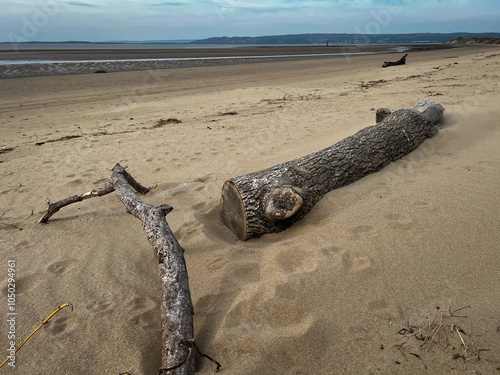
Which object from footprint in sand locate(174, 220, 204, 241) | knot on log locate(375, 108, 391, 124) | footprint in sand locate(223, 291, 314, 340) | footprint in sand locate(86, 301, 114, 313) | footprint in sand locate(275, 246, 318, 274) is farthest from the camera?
knot on log locate(375, 108, 391, 124)

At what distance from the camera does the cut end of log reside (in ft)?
10.5

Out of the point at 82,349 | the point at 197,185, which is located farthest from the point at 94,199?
the point at 82,349

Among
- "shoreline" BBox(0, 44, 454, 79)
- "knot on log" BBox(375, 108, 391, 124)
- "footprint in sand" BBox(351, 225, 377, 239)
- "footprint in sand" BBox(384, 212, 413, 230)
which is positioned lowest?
"shoreline" BBox(0, 44, 454, 79)

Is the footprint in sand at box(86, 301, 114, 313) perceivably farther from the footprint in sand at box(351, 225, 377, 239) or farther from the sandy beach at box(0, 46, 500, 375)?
the footprint in sand at box(351, 225, 377, 239)

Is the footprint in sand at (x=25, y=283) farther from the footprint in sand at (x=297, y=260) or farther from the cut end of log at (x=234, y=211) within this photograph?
the footprint in sand at (x=297, y=260)

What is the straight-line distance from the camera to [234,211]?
3.35 m

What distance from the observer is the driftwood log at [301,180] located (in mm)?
3145

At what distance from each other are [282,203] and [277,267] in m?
0.65

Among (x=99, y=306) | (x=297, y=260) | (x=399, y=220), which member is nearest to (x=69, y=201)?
(x=99, y=306)

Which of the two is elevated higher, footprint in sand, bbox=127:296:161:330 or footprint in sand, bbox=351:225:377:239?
footprint in sand, bbox=351:225:377:239

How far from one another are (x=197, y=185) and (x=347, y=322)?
9.64ft

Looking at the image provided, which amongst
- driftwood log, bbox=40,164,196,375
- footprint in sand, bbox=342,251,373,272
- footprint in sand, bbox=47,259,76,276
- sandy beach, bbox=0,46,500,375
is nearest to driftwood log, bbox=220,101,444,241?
sandy beach, bbox=0,46,500,375

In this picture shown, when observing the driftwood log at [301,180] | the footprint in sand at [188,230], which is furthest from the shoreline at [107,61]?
the driftwood log at [301,180]

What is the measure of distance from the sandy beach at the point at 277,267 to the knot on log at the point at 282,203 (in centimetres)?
24
